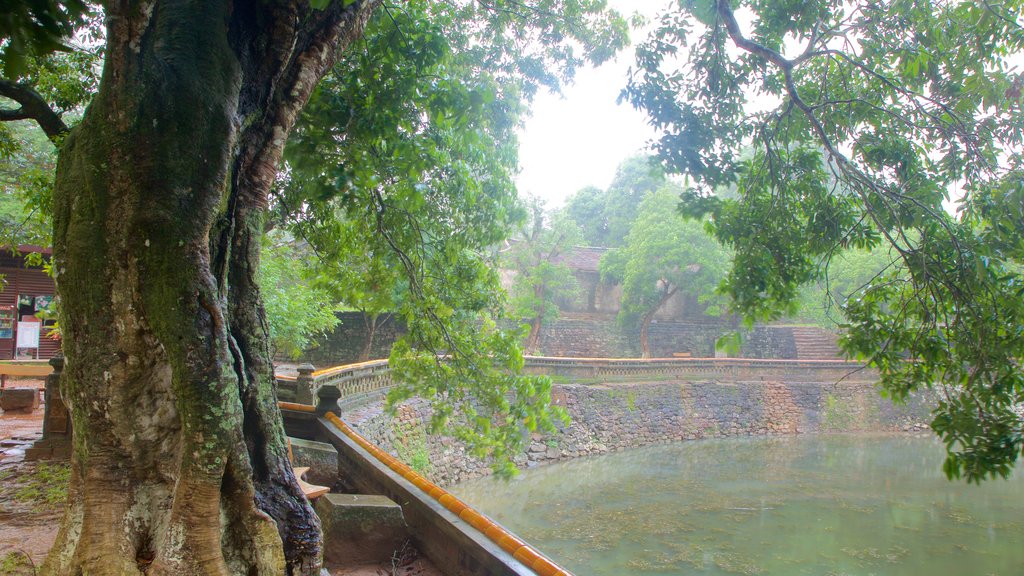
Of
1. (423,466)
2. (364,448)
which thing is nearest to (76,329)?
(364,448)

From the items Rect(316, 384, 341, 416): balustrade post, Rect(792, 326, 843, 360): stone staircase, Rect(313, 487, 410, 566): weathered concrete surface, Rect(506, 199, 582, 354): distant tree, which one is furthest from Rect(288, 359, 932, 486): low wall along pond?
Rect(313, 487, 410, 566): weathered concrete surface

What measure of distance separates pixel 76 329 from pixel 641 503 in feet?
36.3

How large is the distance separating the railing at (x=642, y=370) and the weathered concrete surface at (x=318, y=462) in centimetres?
501

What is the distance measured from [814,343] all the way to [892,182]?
22.4m

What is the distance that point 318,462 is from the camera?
4914 mm

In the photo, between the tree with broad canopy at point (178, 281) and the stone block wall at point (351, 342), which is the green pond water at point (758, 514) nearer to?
the stone block wall at point (351, 342)

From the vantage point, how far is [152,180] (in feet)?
6.95

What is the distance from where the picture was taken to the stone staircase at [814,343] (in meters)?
23.8

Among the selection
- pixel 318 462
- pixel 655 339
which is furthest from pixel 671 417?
pixel 318 462

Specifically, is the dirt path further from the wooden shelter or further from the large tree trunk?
the wooden shelter

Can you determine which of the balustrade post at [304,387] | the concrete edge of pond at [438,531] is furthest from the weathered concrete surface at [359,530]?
the balustrade post at [304,387]

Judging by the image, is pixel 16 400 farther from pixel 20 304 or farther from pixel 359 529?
pixel 359 529

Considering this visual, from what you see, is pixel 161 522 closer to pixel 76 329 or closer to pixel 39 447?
pixel 76 329

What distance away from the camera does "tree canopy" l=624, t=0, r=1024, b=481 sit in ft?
10.2
